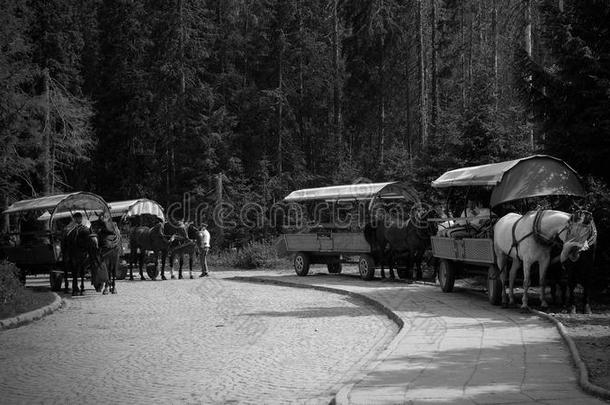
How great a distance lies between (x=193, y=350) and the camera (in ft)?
34.8

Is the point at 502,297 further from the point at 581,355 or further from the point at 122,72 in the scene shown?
the point at 122,72

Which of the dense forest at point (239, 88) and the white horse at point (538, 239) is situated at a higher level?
the dense forest at point (239, 88)

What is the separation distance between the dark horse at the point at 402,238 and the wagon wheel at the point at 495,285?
232 inches

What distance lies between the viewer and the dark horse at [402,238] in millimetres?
21094

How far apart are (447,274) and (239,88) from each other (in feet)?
117

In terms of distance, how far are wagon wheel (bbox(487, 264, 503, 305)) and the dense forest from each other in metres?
20.2

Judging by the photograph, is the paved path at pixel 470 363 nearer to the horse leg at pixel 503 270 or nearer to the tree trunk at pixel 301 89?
the horse leg at pixel 503 270

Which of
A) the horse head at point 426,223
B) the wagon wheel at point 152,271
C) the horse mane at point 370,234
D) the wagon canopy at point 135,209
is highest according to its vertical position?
the wagon canopy at point 135,209

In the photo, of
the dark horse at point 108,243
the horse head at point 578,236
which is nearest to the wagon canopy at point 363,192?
the dark horse at point 108,243

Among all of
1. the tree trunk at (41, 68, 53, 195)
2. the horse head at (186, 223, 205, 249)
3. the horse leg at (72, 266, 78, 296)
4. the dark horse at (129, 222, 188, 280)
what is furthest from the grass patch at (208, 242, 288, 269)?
the horse leg at (72, 266, 78, 296)

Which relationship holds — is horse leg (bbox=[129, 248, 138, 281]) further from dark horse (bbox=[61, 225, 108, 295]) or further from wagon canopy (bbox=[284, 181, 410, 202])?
wagon canopy (bbox=[284, 181, 410, 202])

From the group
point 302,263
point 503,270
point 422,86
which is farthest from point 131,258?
point 422,86

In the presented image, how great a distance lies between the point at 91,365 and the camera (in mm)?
9531

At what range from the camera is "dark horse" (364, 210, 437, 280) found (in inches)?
830
